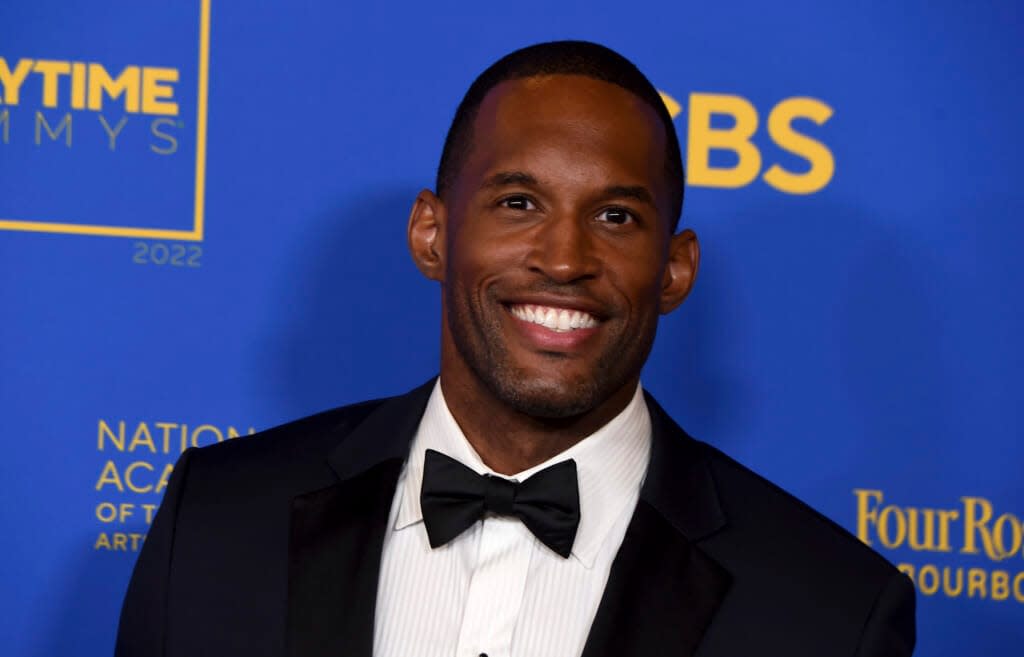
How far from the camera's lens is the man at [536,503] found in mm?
1895

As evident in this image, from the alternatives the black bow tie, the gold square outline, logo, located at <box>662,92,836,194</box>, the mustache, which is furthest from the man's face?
the gold square outline

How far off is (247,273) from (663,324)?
2.67 ft

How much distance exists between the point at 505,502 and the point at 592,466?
0.52 ft

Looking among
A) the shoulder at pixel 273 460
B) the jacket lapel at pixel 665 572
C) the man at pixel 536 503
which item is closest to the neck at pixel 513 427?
the man at pixel 536 503

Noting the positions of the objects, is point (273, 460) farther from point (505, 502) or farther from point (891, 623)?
point (891, 623)

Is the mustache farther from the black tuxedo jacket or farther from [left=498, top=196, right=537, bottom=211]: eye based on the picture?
the black tuxedo jacket

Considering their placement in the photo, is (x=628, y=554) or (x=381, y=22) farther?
(x=381, y=22)

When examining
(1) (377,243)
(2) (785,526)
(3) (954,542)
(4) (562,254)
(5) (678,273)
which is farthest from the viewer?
(1) (377,243)

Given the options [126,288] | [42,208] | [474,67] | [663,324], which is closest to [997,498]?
[663,324]

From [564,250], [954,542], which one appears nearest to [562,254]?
[564,250]

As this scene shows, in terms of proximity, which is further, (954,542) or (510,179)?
(954,542)

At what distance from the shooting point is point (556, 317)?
1.93 meters

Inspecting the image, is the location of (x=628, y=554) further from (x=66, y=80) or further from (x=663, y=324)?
(x=66, y=80)

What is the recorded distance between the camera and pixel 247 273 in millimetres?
2635
